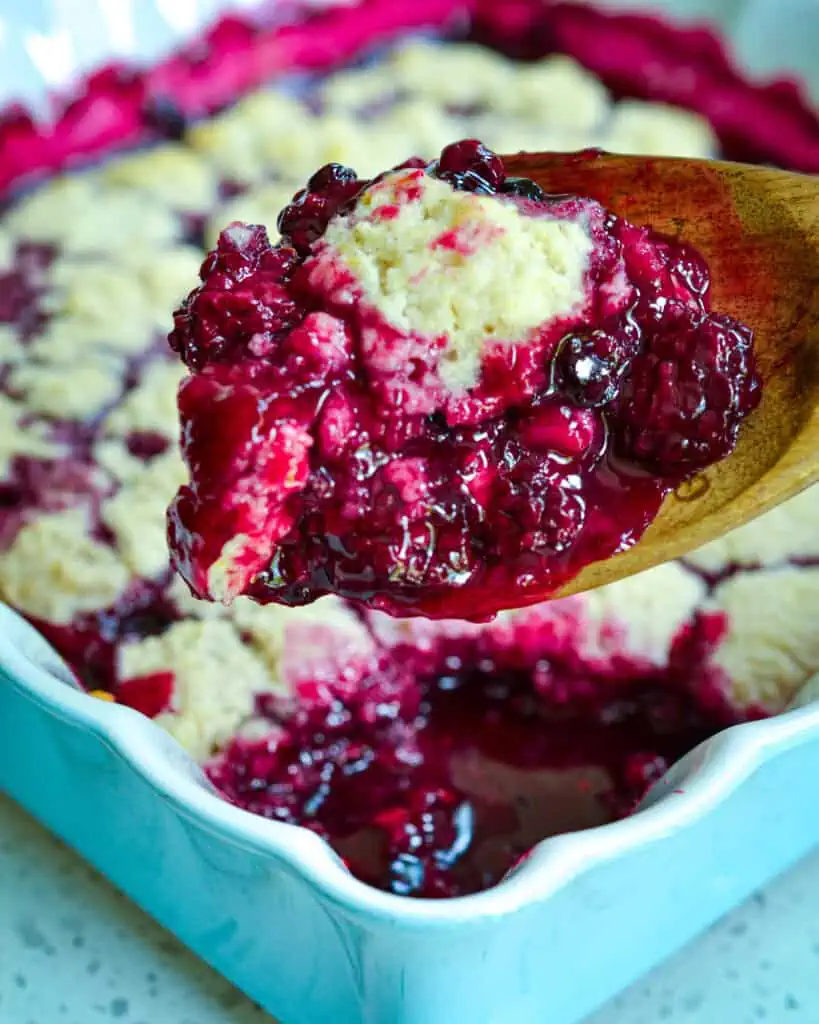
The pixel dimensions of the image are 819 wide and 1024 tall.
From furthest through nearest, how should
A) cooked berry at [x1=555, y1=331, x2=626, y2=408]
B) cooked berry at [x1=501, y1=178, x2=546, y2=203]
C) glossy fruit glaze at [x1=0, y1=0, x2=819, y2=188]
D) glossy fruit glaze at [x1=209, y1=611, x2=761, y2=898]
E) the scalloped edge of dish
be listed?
glossy fruit glaze at [x1=0, y1=0, x2=819, y2=188]
glossy fruit glaze at [x1=209, y1=611, x2=761, y2=898]
cooked berry at [x1=501, y1=178, x2=546, y2=203]
cooked berry at [x1=555, y1=331, x2=626, y2=408]
the scalloped edge of dish

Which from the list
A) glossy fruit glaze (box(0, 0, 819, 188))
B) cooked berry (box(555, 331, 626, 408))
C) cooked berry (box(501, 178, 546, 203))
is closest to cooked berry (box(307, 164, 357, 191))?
cooked berry (box(501, 178, 546, 203))

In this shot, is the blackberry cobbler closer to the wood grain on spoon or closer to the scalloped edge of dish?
the wood grain on spoon

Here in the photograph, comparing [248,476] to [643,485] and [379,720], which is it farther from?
[379,720]

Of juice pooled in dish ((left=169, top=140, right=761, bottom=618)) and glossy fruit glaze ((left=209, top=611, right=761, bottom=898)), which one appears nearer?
juice pooled in dish ((left=169, top=140, right=761, bottom=618))

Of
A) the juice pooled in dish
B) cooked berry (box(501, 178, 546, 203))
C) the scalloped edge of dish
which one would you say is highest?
cooked berry (box(501, 178, 546, 203))

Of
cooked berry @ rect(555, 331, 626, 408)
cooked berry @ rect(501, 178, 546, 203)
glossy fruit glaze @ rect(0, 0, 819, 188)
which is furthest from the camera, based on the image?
glossy fruit glaze @ rect(0, 0, 819, 188)

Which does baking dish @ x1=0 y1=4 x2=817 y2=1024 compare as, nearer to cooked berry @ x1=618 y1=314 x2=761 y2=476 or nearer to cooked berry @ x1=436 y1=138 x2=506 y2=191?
cooked berry @ x1=618 y1=314 x2=761 y2=476

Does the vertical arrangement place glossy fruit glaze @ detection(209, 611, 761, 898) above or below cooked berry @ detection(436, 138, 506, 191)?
below
